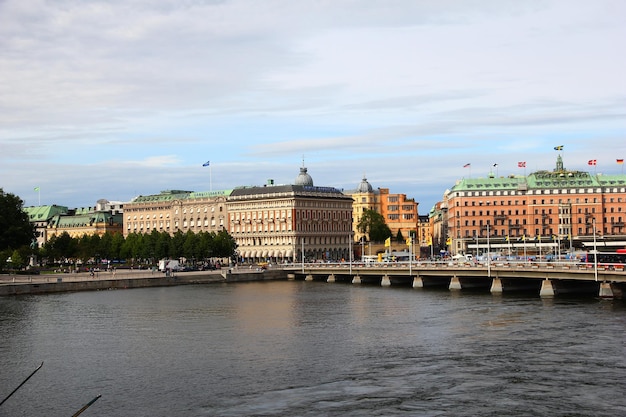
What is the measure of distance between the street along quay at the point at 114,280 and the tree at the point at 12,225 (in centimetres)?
980

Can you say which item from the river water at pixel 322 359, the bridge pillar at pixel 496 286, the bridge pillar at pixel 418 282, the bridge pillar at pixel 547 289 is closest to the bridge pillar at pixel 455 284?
the bridge pillar at pixel 418 282

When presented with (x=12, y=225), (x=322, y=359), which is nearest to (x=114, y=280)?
(x=12, y=225)

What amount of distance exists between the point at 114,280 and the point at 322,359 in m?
90.9

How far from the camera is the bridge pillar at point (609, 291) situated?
101 m

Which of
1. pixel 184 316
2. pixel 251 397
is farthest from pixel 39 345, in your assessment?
pixel 251 397

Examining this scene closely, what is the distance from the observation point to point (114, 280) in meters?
149

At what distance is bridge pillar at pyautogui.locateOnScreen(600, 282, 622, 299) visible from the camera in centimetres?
10094

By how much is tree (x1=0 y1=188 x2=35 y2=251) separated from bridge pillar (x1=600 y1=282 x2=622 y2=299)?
11079cm

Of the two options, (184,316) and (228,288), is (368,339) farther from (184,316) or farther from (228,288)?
(228,288)

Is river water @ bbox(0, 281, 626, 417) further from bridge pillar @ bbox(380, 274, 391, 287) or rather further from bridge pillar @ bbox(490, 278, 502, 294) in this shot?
bridge pillar @ bbox(380, 274, 391, 287)

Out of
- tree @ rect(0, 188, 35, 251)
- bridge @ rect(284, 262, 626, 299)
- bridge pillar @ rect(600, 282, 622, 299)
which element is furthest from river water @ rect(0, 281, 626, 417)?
tree @ rect(0, 188, 35, 251)

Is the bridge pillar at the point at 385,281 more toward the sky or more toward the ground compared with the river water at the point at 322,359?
more toward the sky

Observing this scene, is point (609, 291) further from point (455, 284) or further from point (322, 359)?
point (322, 359)

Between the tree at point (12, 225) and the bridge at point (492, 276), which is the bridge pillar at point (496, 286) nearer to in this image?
the bridge at point (492, 276)
